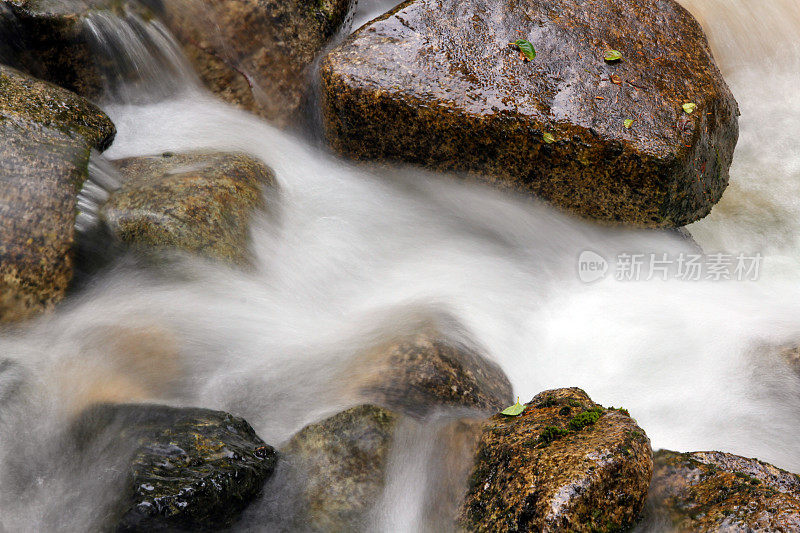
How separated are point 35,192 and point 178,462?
2.11 meters

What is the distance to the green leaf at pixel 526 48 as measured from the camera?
16.3ft

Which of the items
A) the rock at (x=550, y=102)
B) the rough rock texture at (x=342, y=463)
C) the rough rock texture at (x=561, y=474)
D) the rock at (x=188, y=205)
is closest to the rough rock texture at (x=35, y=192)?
the rock at (x=188, y=205)

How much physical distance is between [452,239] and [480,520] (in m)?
2.80

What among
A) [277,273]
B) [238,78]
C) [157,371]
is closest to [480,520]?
[157,371]

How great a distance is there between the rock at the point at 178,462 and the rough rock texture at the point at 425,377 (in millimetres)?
719

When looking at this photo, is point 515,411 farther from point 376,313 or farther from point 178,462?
point 178,462

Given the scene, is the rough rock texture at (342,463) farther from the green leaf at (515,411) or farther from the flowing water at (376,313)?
the green leaf at (515,411)

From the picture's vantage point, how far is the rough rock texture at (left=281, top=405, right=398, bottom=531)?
327cm

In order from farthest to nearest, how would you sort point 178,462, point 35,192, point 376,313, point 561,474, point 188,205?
point 376,313, point 188,205, point 35,192, point 178,462, point 561,474

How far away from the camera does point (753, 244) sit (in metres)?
5.82

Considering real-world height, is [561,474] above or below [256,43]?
below

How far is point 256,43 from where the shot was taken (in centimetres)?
571

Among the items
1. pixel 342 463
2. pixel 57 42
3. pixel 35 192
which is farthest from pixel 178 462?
pixel 57 42

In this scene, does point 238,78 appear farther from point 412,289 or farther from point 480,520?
point 480,520
